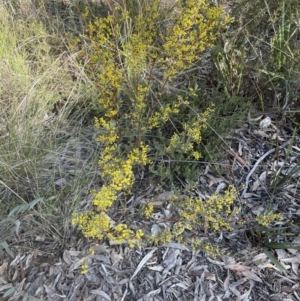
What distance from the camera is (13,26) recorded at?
238cm

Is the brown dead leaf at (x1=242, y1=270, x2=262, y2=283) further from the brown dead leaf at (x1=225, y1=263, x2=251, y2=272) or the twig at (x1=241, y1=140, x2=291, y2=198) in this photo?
the twig at (x1=241, y1=140, x2=291, y2=198)

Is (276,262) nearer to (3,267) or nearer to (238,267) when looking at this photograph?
(238,267)

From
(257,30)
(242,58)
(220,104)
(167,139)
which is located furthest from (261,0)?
(167,139)

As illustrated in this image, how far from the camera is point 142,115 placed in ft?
6.34

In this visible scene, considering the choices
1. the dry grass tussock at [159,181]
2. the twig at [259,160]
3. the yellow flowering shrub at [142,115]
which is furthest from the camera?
the twig at [259,160]

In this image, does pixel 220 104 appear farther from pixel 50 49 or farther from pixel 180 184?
pixel 50 49

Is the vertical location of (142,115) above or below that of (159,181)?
above

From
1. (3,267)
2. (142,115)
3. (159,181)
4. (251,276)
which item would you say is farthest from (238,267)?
(3,267)

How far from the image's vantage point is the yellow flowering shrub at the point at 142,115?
1510 millimetres

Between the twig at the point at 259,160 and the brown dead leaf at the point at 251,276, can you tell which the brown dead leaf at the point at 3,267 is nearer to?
the brown dead leaf at the point at 251,276

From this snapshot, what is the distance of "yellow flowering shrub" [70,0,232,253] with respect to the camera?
151 centimetres

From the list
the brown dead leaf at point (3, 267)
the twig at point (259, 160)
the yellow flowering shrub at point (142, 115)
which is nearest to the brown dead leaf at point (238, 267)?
the yellow flowering shrub at point (142, 115)

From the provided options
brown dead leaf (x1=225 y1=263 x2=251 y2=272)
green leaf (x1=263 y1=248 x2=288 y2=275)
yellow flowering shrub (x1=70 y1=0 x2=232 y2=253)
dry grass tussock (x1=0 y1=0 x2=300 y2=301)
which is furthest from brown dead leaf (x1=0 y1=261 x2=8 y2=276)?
green leaf (x1=263 y1=248 x2=288 y2=275)

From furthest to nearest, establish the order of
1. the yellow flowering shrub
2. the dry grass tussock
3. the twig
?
the twig < the dry grass tussock < the yellow flowering shrub
